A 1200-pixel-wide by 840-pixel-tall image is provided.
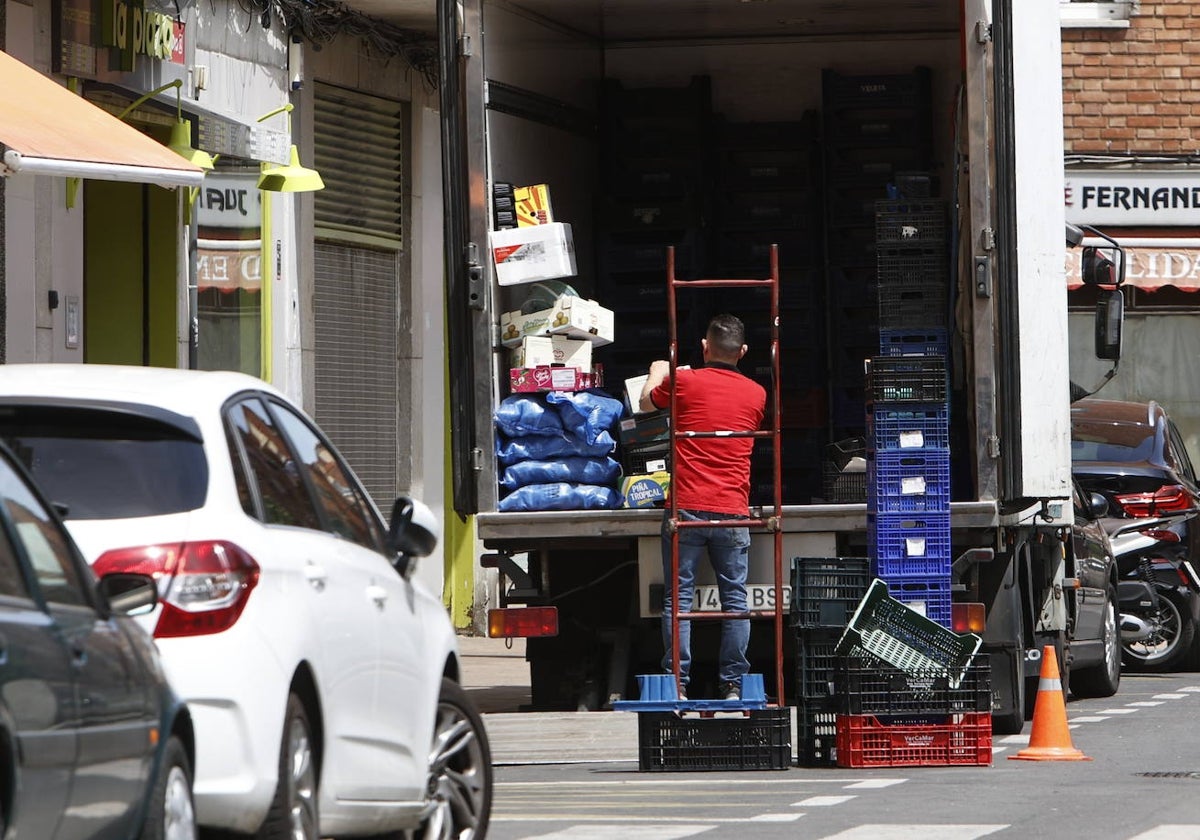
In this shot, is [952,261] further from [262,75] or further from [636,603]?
[262,75]

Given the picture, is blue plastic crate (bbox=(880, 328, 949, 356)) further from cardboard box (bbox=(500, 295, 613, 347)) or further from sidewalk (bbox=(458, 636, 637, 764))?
sidewalk (bbox=(458, 636, 637, 764))

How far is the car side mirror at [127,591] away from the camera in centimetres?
586

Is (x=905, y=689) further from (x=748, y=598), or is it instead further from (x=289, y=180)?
(x=289, y=180)

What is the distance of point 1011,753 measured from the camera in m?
11.9

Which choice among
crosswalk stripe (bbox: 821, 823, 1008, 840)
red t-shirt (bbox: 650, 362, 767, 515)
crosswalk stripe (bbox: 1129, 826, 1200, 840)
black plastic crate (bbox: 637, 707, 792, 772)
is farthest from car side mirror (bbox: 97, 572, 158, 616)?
red t-shirt (bbox: 650, 362, 767, 515)

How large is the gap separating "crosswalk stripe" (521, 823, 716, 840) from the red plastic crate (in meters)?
2.43

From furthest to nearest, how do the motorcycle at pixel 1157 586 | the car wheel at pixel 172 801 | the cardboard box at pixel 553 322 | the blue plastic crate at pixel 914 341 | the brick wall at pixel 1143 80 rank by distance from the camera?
the brick wall at pixel 1143 80 < the motorcycle at pixel 1157 586 < the blue plastic crate at pixel 914 341 < the cardboard box at pixel 553 322 < the car wheel at pixel 172 801

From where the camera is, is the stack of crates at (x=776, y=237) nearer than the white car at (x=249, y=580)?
No

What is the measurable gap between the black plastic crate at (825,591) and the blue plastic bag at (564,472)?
1.79 metres

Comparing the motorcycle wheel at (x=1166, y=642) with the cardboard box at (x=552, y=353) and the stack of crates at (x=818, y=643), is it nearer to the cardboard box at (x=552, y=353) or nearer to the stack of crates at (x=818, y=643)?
the cardboard box at (x=552, y=353)

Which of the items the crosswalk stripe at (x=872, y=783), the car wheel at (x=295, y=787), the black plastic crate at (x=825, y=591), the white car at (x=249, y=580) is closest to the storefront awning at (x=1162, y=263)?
the black plastic crate at (x=825, y=591)

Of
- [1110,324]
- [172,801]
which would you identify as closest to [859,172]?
[1110,324]

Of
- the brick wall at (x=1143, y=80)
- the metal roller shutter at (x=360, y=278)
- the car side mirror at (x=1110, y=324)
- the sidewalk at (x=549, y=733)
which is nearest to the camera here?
the sidewalk at (x=549, y=733)

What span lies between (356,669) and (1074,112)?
21.1 metres
